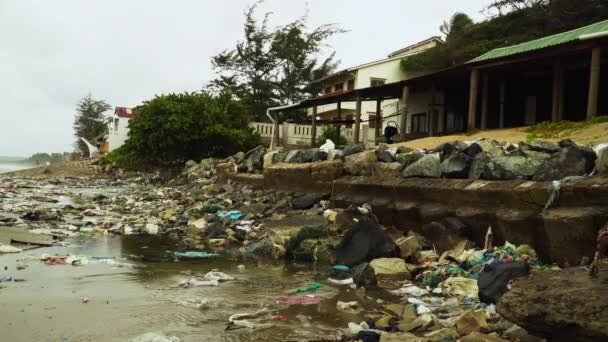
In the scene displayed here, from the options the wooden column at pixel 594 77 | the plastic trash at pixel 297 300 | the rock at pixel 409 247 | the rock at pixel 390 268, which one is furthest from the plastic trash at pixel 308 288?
the wooden column at pixel 594 77

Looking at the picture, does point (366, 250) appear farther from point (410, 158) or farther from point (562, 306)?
point (562, 306)

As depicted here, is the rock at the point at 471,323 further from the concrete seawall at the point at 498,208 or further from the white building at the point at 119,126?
the white building at the point at 119,126

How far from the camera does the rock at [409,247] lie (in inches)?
240

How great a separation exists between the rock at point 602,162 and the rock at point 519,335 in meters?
2.85

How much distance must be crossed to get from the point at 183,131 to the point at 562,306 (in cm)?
1859

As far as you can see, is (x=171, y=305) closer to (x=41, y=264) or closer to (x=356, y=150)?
(x=41, y=264)

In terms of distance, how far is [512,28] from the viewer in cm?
2475

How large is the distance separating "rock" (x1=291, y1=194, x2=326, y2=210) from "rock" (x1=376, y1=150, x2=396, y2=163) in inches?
55.4

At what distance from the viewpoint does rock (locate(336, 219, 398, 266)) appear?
6052 millimetres

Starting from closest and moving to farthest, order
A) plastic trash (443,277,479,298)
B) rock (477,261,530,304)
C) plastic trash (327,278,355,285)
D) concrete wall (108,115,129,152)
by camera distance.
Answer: rock (477,261,530,304)
plastic trash (443,277,479,298)
plastic trash (327,278,355,285)
concrete wall (108,115,129,152)

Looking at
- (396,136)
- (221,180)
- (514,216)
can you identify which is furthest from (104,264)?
(396,136)

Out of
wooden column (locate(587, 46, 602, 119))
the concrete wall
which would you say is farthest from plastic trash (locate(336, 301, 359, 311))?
the concrete wall

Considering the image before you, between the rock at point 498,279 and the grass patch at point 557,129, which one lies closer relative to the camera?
the rock at point 498,279

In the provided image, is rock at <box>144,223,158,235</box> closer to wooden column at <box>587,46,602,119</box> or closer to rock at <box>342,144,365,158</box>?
rock at <box>342,144,365,158</box>
